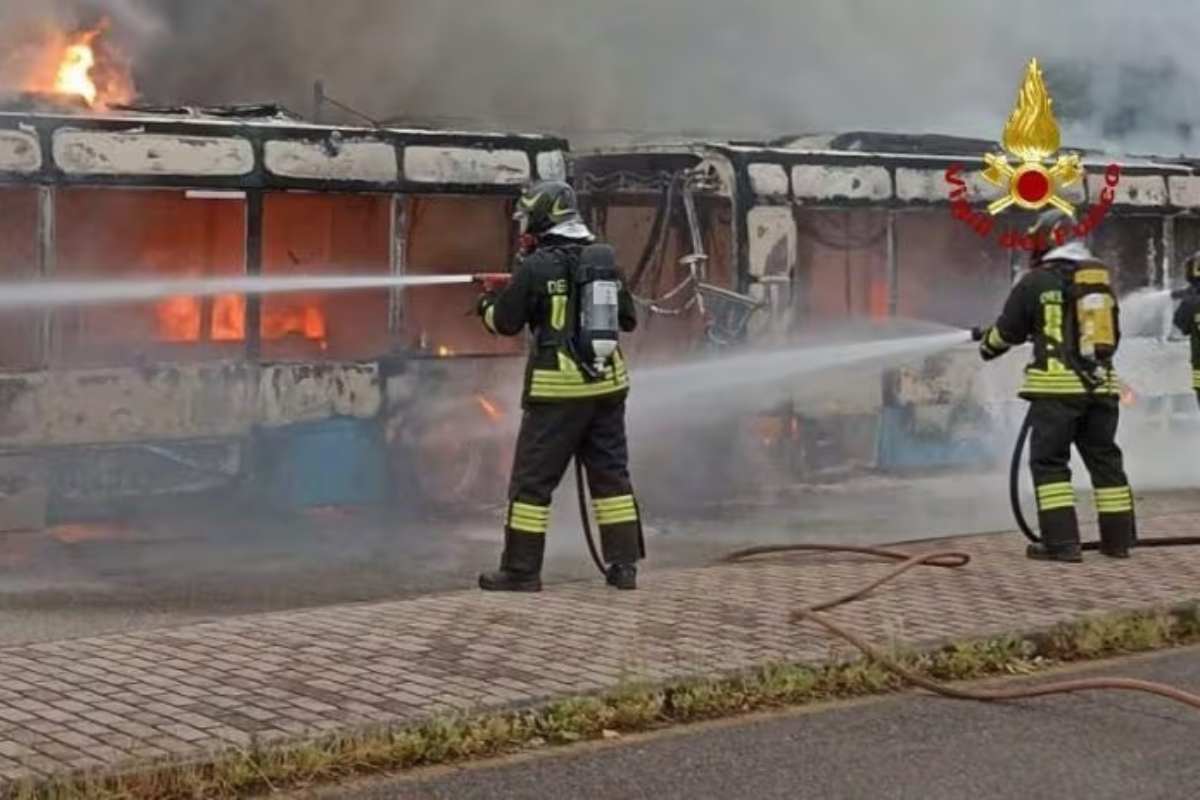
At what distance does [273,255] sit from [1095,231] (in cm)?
581

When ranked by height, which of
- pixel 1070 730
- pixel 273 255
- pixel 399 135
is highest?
pixel 399 135

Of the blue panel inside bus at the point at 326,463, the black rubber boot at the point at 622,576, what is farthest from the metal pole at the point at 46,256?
the black rubber boot at the point at 622,576

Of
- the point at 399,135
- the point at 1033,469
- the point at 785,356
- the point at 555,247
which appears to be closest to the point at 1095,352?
the point at 1033,469

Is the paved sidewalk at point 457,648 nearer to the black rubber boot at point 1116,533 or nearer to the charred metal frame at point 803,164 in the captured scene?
the black rubber boot at point 1116,533

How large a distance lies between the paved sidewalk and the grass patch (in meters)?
0.11

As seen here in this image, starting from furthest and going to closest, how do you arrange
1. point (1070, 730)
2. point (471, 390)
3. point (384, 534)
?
point (471, 390)
point (384, 534)
point (1070, 730)

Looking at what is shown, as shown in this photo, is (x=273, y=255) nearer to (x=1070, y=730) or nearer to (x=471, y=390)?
(x=471, y=390)

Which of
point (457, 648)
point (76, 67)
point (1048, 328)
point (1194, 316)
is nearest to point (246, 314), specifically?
point (76, 67)

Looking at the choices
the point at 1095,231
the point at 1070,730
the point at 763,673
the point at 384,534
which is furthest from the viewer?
the point at 1095,231

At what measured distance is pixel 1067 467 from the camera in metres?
7.52

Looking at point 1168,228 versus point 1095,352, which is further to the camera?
point 1168,228

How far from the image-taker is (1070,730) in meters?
4.82

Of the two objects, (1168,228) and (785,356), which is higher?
(1168,228)

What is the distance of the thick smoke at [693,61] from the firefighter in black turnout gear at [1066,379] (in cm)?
733
